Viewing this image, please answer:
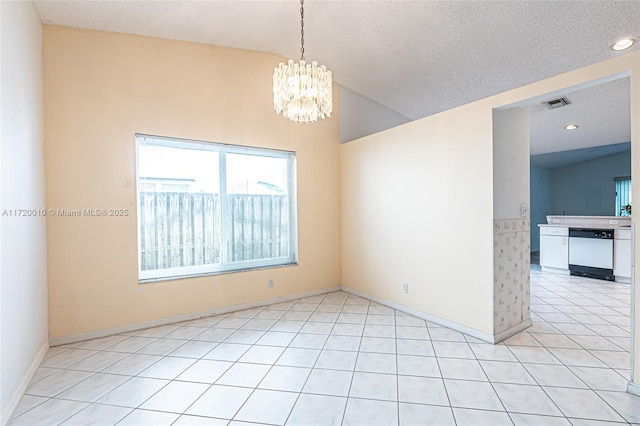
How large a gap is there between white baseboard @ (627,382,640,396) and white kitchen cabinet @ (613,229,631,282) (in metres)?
3.93

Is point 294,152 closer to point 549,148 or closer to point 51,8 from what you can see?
point 51,8

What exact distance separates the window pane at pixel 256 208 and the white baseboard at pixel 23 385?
1852 millimetres

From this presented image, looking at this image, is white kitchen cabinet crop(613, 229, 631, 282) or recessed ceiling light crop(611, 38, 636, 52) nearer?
recessed ceiling light crop(611, 38, 636, 52)

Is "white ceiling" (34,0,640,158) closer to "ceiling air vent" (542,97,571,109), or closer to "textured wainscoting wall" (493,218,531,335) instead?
"ceiling air vent" (542,97,571,109)

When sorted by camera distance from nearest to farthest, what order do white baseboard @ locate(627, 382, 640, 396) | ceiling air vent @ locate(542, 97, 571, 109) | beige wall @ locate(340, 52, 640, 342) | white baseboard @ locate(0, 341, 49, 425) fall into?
white baseboard @ locate(0, 341, 49, 425), white baseboard @ locate(627, 382, 640, 396), beige wall @ locate(340, 52, 640, 342), ceiling air vent @ locate(542, 97, 571, 109)

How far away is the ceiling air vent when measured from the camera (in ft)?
13.1

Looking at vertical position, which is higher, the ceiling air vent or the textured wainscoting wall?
the ceiling air vent

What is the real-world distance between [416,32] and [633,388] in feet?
11.3

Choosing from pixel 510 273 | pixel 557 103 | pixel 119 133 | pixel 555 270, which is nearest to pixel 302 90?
pixel 119 133

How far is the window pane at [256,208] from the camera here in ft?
12.6

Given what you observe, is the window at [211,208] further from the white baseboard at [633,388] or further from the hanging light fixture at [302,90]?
the white baseboard at [633,388]

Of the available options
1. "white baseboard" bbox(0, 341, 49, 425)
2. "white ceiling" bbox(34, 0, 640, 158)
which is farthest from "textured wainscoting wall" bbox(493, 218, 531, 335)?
"white baseboard" bbox(0, 341, 49, 425)

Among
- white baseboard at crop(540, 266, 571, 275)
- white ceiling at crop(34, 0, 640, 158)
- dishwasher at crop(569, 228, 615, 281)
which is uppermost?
white ceiling at crop(34, 0, 640, 158)

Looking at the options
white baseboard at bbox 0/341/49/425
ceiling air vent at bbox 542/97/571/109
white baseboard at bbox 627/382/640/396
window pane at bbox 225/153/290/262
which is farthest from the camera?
ceiling air vent at bbox 542/97/571/109
